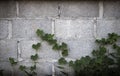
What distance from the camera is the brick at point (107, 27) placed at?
2170mm

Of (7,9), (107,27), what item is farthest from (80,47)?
(7,9)

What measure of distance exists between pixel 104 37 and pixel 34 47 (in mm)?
588

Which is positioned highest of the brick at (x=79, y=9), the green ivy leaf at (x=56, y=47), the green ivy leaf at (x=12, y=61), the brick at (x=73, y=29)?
the brick at (x=79, y=9)

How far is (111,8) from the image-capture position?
2.16 m

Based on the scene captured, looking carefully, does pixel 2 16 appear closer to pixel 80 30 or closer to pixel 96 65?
pixel 80 30

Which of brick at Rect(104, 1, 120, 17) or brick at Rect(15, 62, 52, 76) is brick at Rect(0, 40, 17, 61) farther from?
brick at Rect(104, 1, 120, 17)

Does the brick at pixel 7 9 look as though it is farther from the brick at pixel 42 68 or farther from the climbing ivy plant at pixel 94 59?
the brick at pixel 42 68

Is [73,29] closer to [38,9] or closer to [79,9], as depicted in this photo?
[79,9]

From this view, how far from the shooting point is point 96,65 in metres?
2.16

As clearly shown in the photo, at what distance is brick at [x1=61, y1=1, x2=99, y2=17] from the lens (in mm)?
2156

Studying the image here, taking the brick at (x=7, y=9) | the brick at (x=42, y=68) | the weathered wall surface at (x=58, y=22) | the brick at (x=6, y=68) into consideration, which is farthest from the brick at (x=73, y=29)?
the brick at (x=6, y=68)

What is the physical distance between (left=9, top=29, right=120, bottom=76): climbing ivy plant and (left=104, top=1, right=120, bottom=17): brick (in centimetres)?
16

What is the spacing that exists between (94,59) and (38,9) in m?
0.62

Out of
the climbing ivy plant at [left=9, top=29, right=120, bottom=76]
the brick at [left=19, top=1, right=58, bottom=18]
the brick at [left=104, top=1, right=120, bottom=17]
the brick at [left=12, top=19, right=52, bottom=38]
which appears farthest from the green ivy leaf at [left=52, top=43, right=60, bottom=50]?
the brick at [left=104, top=1, right=120, bottom=17]
